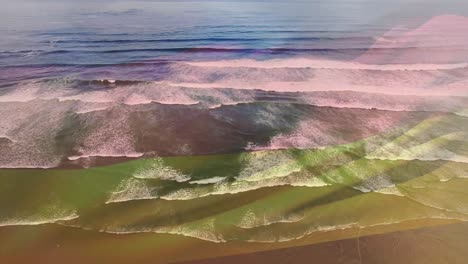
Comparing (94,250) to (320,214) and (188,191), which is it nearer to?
(188,191)

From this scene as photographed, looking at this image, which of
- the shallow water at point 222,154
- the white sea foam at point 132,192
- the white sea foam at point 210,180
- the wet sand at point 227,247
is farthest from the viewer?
the white sea foam at point 210,180

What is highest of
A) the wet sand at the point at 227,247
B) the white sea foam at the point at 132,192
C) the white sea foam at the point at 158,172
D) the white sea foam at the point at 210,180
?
the white sea foam at the point at 158,172

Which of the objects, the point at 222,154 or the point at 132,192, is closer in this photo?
the point at 132,192

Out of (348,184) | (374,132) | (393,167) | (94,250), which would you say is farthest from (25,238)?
(374,132)

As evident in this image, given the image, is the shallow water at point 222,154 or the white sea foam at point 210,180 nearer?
the shallow water at point 222,154

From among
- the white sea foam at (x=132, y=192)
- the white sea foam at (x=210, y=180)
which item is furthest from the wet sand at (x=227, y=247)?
the white sea foam at (x=210, y=180)

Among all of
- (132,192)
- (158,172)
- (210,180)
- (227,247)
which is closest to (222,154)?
(210,180)

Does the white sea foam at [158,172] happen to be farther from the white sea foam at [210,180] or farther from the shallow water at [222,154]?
the white sea foam at [210,180]

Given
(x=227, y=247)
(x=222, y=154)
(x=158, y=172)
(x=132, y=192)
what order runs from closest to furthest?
(x=227, y=247) → (x=132, y=192) → (x=158, y=172) → (x=222, y=154)

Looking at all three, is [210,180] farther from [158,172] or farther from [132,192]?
[132,192]

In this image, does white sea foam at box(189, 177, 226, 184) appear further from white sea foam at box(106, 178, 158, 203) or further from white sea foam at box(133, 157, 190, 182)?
white sea foam at box(106, 178, 158, 203)

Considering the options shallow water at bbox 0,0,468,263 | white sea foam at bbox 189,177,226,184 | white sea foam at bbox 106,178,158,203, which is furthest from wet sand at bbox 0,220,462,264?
white sea foam at bbox 189,177,226,184
